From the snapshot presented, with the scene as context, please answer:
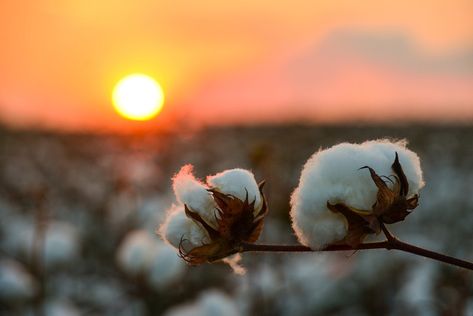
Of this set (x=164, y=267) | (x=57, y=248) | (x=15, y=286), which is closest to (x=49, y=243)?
(x=57, y=248)

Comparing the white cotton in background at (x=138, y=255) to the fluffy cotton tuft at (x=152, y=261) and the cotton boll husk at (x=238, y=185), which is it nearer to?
the fluffy cotton tuft at (x=152, y=261)

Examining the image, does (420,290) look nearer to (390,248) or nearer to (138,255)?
(138,255)

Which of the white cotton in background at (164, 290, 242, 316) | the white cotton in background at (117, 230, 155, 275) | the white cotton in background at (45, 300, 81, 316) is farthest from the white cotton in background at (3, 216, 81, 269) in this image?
the white cotton in background at (164, 290, 242, 316)

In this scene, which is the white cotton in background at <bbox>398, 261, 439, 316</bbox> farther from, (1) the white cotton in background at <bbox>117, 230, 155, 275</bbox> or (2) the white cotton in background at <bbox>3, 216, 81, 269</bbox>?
(2) the white cotton in background at <bbox>3, 216, 81, 269</bbox>

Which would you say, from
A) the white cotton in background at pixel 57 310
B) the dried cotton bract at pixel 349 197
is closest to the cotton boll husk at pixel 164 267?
the white cotton in background at pixel 57 310

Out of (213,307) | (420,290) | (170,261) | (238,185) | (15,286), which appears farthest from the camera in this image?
(15,286)

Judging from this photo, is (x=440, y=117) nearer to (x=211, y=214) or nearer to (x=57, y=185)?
(x=57, y=185)
